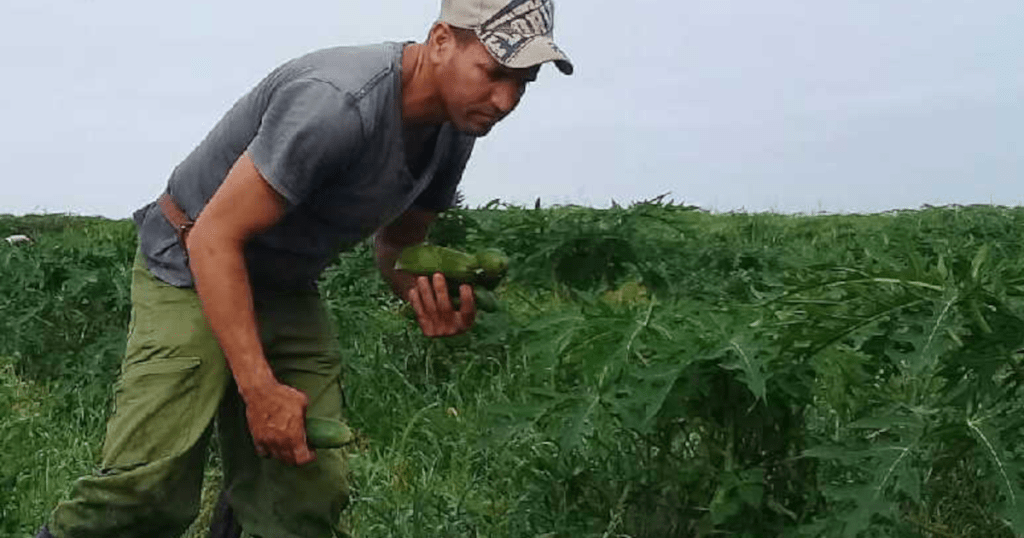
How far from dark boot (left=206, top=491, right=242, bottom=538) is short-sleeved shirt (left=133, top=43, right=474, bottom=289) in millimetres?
692

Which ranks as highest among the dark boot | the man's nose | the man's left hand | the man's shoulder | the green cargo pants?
the man's shoulder

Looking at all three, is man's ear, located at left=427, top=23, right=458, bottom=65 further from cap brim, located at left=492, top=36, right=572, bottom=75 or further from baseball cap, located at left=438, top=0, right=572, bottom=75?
cap brim, located at left=492, top=36, right=572, bottom=75

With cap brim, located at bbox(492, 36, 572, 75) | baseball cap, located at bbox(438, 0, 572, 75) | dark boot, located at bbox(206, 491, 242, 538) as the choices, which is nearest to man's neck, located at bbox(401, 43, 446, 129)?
baseball cap, located at bbox(438, 0, 572, 75)

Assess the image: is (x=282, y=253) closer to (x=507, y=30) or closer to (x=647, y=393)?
(x=507, y=30)

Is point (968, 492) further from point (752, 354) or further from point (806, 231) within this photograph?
point (806, 231)

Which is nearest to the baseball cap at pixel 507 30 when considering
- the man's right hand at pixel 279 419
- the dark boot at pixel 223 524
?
the man's right hand at pixel 279 419

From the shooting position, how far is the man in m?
3.10

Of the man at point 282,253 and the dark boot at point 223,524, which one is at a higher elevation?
the man at point 282,253

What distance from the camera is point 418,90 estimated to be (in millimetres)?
3266

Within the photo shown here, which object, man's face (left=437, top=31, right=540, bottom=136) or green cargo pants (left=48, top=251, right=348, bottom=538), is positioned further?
green cargo pants (left=48, top=251, right=348, bottom=538)

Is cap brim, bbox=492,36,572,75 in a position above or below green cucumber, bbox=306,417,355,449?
above

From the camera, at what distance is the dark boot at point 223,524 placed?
4020 mm

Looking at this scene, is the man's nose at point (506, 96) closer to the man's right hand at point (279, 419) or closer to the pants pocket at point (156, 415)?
the man's right hand at point (279, 419)

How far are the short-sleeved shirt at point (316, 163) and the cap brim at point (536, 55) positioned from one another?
0.32 meters
